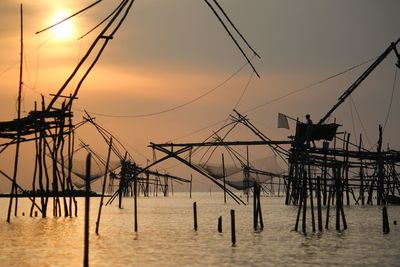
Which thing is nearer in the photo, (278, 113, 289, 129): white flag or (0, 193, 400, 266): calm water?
(0, 193, 400, 266): calm water

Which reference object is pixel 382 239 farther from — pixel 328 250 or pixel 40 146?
pixel 40 146

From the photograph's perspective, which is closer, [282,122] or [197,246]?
[197,246]

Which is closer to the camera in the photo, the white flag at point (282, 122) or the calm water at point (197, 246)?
the calm water at point (197, 246)

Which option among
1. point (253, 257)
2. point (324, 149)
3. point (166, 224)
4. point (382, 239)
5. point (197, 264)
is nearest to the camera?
point (197, 264)

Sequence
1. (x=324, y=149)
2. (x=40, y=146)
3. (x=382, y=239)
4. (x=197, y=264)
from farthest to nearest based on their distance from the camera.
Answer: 1. (x=324, y=149)
2. (x=40, y=146)
3. (x=382, y=239)
4. (x=197, y=264)

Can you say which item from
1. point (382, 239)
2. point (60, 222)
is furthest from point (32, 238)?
point (382, 239)

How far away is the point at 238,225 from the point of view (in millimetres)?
33219

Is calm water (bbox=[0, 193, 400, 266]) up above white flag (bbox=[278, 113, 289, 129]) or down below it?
below

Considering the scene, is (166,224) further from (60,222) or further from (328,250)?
(328,250)

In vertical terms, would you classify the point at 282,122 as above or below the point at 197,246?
above

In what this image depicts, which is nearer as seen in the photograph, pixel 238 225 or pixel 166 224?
pixel 238 225

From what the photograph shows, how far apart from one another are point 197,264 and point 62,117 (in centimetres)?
1031

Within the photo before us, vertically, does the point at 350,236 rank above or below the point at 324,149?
below

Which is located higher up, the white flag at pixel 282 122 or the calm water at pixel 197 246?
the white flag at pixel 282 122
